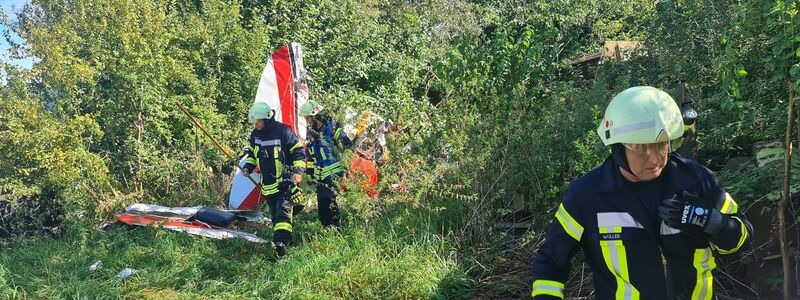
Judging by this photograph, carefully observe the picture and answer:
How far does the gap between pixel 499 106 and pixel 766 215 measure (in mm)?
2369

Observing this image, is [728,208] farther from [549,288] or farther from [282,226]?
[282,226]

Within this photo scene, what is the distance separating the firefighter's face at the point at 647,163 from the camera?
5.96ft

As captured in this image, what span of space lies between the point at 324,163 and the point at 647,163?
5.01 meters

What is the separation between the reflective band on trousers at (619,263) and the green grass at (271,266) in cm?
274

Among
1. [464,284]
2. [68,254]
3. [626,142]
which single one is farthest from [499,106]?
[68,254]

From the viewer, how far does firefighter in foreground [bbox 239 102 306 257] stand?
6254 mm

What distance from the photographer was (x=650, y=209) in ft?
6.07

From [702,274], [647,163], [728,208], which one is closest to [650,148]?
[647,163]

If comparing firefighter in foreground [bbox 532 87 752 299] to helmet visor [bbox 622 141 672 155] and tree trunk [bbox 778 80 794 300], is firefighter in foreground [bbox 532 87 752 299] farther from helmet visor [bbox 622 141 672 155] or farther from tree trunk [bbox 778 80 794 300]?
tree trunk [bbox 778 80 794 300]

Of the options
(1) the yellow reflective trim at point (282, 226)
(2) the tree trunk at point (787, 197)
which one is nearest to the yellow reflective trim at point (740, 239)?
(2) the tree trunk at point (787, 197)

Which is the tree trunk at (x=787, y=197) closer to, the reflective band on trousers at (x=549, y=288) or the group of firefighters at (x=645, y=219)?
the group of firefighters at (x=645, y=219)

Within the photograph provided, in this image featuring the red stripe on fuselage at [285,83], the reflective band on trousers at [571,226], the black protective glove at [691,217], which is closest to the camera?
the black protective glove at [691,217]

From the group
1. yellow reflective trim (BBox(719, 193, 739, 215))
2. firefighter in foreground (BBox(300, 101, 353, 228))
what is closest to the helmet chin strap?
yellow reflective trim (BBox(719, 193, 739, 215))

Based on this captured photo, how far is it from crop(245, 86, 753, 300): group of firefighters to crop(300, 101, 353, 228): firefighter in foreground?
167 inches
